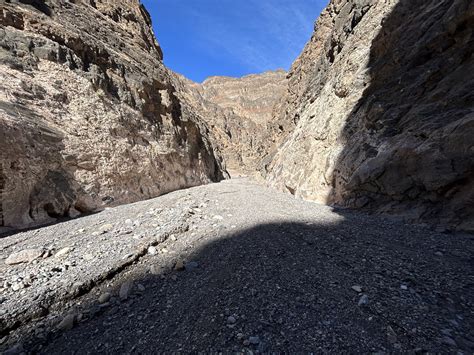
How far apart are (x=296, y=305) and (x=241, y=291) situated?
63 centimetres

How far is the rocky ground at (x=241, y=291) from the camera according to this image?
200 centimetres

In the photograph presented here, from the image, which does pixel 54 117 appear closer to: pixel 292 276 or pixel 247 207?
pixel 247 207

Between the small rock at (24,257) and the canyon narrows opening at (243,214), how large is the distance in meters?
0.03

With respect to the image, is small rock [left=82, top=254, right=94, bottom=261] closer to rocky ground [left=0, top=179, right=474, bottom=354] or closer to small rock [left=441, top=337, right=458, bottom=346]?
rocky ground [left=0, top=179, right=474, bottom=354]

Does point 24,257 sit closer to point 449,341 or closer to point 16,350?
point 16,350

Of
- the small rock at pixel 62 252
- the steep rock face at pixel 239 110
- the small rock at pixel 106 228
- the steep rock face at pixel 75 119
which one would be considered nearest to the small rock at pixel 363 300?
the small rock at pixel 62 252

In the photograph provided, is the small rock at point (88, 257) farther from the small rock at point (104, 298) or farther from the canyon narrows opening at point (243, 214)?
the small rock at point (104, 298)

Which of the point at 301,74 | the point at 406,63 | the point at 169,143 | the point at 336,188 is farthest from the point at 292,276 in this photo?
the point at 301,74

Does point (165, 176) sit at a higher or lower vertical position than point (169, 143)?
lower

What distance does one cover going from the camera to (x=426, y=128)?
591 centimetres

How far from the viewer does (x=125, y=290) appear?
2.80 meters

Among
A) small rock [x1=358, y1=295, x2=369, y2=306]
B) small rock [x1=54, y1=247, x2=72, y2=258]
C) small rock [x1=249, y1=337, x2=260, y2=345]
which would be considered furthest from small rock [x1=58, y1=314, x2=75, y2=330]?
small rock [x1=358, y1=295, x2=369, y2=306]

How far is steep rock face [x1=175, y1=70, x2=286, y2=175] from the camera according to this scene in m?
61.6

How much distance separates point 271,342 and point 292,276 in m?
1.08
